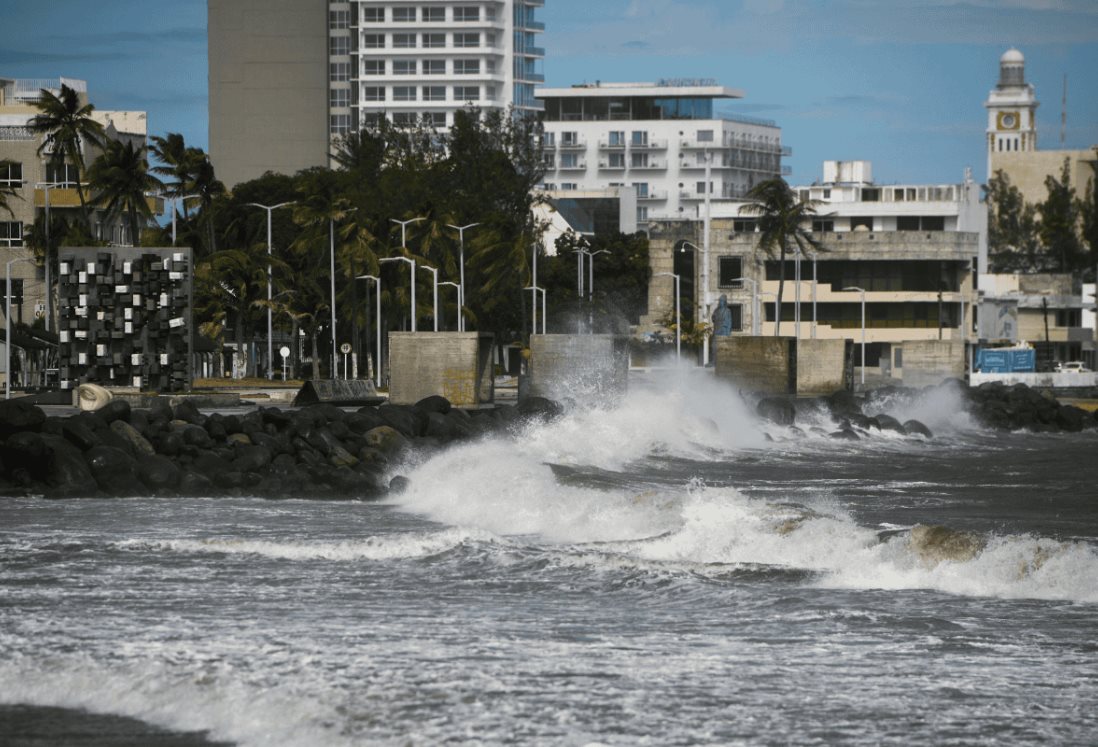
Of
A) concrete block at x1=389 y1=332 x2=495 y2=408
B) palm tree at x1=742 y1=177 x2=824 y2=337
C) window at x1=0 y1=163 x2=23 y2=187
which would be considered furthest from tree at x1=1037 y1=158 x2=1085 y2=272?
concrete block at x1=389 y1=332 x2=495 y2=408

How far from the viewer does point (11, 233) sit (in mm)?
86875

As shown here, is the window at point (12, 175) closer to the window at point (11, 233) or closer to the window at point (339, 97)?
the window at point (11, 233)

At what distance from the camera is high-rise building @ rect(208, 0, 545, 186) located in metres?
149

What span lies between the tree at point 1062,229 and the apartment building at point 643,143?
1542 inches

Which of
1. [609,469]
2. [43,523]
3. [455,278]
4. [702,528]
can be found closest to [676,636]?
[702,528]

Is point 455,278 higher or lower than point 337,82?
lower

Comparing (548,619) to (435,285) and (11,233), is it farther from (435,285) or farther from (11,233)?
(11,233)

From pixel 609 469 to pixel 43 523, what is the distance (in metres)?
16.3

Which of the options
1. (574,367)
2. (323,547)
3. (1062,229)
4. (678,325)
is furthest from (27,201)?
(1062,229)

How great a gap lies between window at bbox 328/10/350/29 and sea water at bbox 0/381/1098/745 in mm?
143090

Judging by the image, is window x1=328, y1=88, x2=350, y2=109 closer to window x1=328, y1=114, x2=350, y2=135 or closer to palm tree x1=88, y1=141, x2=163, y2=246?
window x1=328, y1=114, x2=350, y2=135

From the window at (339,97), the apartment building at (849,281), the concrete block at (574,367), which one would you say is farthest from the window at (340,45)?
the concrete block at (574,367)

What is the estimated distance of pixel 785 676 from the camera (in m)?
12.1

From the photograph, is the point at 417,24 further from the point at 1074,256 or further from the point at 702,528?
the point at 702,528
